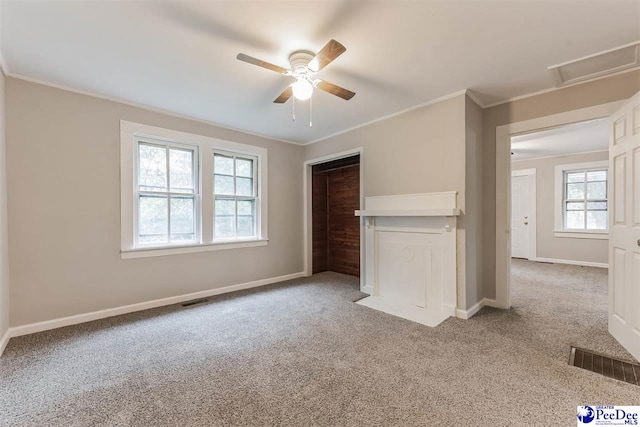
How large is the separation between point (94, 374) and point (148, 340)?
0.52 meters

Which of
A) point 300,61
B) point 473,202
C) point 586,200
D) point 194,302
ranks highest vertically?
point 300,61

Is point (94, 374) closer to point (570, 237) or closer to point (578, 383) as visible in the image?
point (578, 383)

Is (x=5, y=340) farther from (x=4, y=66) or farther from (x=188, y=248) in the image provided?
(x=4, y=66)

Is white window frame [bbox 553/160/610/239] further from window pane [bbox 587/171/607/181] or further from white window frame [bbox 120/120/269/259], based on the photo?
white window frame [bbox 120/120/269/259]

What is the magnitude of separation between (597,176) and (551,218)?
119 cm

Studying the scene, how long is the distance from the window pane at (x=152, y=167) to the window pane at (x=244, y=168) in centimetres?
106

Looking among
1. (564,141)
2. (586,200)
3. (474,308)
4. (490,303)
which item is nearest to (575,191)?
(586,200)

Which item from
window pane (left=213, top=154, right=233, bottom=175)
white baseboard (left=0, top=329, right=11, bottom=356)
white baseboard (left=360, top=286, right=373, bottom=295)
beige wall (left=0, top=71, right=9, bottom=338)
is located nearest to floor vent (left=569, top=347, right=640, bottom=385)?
white baseboard (left=360, top=286, right=373, bottom=295)

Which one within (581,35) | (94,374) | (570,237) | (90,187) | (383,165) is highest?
(581,35)

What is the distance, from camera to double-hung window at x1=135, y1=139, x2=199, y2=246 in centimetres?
338

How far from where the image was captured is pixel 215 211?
402cm

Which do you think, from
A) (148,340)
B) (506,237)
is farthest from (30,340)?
(506,237)

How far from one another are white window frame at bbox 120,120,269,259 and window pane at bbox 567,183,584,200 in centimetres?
686

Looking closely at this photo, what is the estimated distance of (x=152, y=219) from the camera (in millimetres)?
3455
